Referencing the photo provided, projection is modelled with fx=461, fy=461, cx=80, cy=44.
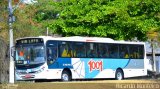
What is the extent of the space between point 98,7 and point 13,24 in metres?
8.01

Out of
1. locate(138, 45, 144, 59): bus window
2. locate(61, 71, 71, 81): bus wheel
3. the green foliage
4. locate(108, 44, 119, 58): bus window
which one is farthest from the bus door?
locate(138, 45, 144, 59): bus window

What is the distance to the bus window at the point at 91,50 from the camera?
3130cm

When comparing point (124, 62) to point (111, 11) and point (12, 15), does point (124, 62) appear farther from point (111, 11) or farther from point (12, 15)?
point (12, 15)

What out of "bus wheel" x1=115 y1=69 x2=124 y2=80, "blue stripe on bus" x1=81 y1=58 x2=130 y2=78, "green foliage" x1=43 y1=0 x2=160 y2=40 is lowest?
"bus wheel" x1=115 y1=69 x2=124 y2=80

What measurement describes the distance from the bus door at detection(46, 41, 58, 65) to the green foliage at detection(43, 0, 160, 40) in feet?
15.1

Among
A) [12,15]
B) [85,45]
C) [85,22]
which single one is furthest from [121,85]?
[85,22]

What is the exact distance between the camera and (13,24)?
89.5 ft

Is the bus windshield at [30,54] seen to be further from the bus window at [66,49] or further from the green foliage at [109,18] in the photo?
the green foliage at [109,18]

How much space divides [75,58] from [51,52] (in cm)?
229

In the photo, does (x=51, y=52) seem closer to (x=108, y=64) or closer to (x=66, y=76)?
(x=66, y=76)

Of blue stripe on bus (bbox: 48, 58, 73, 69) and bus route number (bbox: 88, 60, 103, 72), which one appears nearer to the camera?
blue stripe on bus (bbox: 48, 58, 73, 69)

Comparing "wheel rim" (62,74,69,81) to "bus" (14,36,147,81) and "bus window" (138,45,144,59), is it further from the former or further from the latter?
"bus window" (138,45,144,59)

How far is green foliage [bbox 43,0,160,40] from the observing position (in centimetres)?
3072

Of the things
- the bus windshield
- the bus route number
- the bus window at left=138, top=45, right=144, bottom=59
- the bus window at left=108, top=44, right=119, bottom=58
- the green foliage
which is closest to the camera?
the bus windshield
